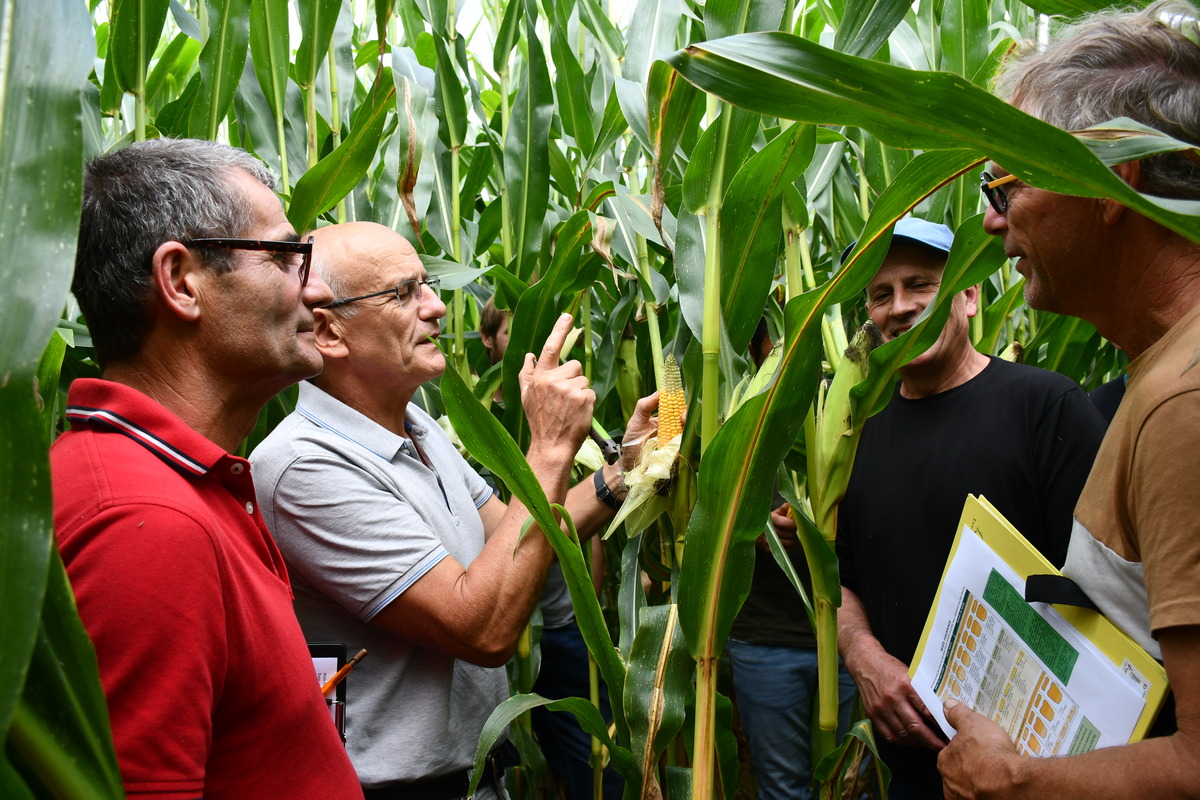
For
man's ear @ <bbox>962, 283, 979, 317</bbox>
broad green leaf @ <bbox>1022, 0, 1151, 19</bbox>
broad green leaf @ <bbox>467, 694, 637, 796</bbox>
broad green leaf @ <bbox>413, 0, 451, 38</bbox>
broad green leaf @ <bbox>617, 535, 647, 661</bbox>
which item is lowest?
broad green leaf @ <bbox>467, 694, 637, 796</bbox>

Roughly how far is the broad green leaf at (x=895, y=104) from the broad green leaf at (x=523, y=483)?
625mm

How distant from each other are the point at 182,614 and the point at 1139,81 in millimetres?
1107

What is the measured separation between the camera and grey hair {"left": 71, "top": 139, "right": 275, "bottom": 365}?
1088mm

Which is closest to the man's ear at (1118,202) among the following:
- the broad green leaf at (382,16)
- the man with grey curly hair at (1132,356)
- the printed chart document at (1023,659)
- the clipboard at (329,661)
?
the man with grey curly hair at (1132,356)

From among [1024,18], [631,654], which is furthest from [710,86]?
[1024,18]

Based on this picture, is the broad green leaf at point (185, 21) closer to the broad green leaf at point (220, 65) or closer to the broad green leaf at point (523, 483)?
the broad green leaf at point (220, 65)

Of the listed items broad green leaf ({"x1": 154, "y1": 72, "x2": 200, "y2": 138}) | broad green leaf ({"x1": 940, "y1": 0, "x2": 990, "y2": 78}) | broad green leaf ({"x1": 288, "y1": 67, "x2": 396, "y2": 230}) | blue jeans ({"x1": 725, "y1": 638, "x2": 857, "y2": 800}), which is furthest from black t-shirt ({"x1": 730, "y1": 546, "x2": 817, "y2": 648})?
broad green leaf ({"x1": 154, "y1": 72, "x2": 200, "y2": 138})

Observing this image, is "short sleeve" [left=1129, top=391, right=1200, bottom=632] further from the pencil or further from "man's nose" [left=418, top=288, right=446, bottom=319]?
"man's nose" [left=418, top=288, right=446, bottom=319]

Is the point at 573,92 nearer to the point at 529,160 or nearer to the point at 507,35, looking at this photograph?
the point at 507,35

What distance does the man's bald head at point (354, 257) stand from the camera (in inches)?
68.1

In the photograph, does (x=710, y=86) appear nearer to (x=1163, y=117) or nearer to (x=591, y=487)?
(x=1163, y=117)

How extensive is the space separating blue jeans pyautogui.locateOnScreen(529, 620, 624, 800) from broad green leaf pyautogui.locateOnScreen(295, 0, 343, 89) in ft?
4.83

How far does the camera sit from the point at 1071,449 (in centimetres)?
155

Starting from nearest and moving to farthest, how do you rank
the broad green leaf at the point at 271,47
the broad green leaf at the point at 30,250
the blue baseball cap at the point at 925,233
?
the broad green leaf at the point at 30,250 → the blue baseball cap at the point at 925,233 → the broad green leaf at the point at 271,47
